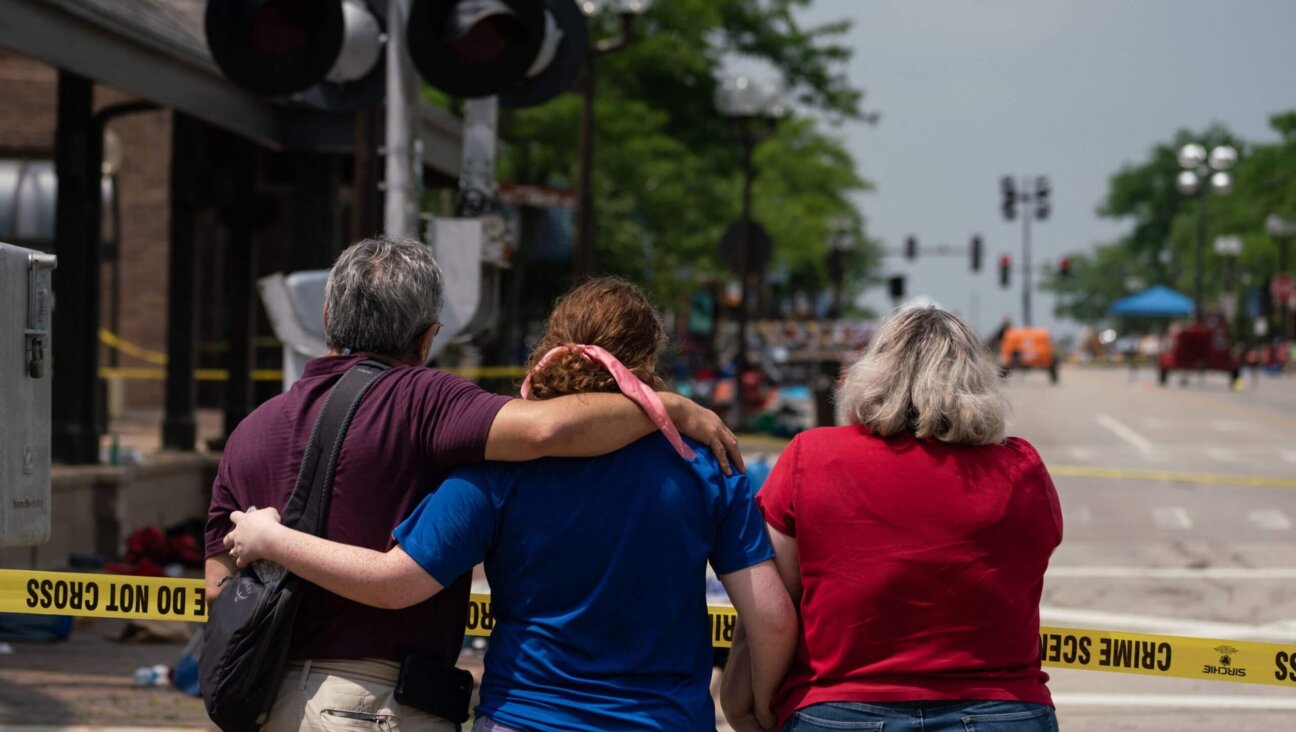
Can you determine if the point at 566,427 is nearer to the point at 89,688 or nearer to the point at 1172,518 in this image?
the point at 89,688

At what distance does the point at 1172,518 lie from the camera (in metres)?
16.4

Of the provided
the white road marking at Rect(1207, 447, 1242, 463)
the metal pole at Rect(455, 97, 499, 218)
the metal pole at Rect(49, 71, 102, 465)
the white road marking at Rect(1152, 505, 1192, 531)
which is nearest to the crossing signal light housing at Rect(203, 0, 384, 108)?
the metal pole at Rect(455, 97, 499, 218)

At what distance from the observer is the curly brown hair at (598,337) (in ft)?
10.6

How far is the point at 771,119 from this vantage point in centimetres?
2520

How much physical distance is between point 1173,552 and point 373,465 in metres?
12.0

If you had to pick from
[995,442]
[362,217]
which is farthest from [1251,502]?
[995,442]

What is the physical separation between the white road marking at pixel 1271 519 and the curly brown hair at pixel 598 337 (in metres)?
13.7

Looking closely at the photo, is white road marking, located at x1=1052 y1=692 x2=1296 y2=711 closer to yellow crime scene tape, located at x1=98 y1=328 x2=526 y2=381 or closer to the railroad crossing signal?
the railroad crossing signal

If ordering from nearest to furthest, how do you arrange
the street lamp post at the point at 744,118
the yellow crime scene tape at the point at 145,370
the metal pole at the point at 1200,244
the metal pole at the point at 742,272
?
the yellow crime scene tape at the point at 145,370 < the metal pole at the point at 742,272 < the street lamp post at the point at 744,118 < the metal pole at the point at 1200,244

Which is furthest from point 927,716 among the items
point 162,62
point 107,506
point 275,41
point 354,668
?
point 107,506

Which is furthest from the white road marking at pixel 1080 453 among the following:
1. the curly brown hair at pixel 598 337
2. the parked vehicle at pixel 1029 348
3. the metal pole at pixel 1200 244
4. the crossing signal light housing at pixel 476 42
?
the parked vehicle at pixel 1029 348

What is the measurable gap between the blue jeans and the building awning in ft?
17.3

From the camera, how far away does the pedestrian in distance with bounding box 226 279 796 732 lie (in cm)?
316

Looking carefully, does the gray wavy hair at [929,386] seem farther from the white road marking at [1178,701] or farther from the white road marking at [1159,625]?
the white road marking at [1159,625]
